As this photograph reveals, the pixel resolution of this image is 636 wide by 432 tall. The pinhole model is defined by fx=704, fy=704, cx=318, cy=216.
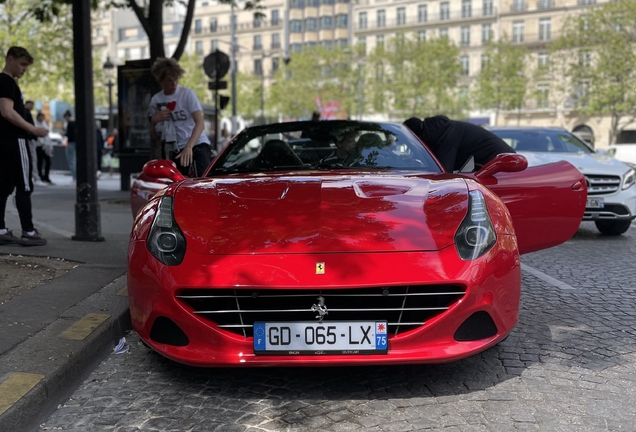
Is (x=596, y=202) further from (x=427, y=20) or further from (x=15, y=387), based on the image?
(x=427, y=20)

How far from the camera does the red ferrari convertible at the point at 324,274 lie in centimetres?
291

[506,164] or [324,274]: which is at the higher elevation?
[506,164]

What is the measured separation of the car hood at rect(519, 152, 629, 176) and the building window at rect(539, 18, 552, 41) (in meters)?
58.7

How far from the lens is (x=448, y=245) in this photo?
121 inches

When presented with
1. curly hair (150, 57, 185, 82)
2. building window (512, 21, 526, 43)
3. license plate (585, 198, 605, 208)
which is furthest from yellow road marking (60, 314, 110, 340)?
building window (512, 21, 526, 43)

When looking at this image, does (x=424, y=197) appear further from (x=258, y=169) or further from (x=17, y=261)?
(x=17, y=261)

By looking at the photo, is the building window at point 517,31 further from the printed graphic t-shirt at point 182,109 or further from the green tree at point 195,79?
the printed graphic t-shirt at point 182,109

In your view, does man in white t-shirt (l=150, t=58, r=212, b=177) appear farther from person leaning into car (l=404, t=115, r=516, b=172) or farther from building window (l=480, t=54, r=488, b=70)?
building window (l=480, t=54, r=488, b=70)

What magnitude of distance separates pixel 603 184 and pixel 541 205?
4.32m

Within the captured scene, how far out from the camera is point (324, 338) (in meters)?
2.91

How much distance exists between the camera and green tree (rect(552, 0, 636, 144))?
46.6 meters

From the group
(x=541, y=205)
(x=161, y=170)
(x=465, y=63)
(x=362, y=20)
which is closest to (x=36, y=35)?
(x=161, y=170)

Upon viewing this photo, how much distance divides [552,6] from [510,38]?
4.44 metres

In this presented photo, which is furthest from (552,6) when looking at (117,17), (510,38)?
(117,17)
